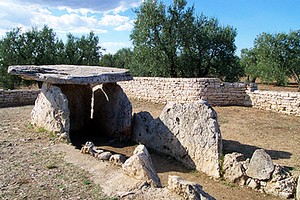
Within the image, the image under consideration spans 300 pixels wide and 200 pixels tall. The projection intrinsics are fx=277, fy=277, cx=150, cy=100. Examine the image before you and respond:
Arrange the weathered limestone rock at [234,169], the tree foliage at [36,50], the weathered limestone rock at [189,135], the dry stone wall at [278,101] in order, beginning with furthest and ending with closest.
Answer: the tree foliage at [36,50] < the dry stone wall at [278,101] < the weathered limestone rock at [189,135] < the weathered limestone rock at [234,169]

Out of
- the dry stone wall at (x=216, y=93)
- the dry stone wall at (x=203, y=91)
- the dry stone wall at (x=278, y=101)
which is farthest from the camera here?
the dry stone wall at (x=203, y=91)

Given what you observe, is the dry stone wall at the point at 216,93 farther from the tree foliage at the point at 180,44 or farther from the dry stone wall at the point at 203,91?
the tree foliage at the point at 180,44

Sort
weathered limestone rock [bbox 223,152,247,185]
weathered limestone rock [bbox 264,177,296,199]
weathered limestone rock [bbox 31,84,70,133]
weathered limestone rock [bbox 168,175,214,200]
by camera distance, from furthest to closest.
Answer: weathered limestone rock [bbox 31,84,70,133] < weathered limestone rock [bbox 223,152,247,185] < weathered limestone rock [bbox 264,177,296,199] < weathered limestone rock [bbox 168,175,214,200]

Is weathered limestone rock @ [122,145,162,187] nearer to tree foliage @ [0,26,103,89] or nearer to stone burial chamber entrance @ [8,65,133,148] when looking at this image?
stone burial chamber entrance @ [8,65,133,148]

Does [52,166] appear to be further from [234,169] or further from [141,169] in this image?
[234,169]

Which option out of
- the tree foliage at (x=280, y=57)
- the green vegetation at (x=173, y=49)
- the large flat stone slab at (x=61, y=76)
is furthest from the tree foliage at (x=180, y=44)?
the large flat stone slab at (x=61, y=76)

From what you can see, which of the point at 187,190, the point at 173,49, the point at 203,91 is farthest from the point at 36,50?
the point at 187,190

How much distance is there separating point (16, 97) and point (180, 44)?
33.8ft

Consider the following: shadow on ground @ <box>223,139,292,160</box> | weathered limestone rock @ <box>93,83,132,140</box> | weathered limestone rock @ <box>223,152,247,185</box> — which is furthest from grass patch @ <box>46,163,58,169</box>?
shadow on ground @ <box>223,139,292,160</box>

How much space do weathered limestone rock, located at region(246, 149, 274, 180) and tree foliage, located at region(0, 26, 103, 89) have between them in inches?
617

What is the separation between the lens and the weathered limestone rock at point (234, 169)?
5840 millimetres

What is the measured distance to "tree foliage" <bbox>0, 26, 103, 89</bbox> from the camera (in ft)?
57.0

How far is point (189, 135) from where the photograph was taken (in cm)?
702

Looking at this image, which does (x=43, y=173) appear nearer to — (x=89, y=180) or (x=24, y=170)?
(x=24, y=170)
